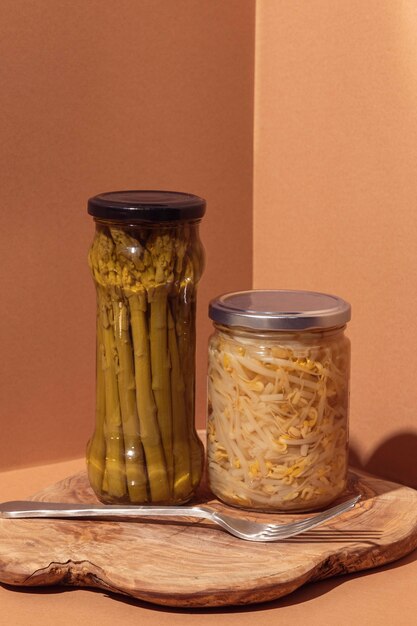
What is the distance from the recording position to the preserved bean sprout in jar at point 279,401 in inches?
34.3

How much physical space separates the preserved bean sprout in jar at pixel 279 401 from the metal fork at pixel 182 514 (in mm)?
33

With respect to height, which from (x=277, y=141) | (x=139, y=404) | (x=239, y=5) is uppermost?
(x=239, y=5)

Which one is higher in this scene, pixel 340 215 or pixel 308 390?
pixel 340 215

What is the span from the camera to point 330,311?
882 millimetres

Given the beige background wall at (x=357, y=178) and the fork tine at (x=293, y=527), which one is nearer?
the fork tine at (x=293, y=527)

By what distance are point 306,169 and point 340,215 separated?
0.27ft

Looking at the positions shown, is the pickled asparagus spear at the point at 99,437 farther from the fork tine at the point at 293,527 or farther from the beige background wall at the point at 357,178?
the beige background wall at the point at 357,178

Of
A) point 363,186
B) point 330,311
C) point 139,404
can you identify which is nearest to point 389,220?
point 363,186

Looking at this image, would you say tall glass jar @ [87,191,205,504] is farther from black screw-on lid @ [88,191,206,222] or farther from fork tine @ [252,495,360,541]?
fork tine @ [252,495,360,541]

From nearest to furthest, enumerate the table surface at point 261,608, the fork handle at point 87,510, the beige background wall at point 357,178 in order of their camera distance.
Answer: the table surface at point 261,608, the fork handle at point 87,510, the beige background wall at point 357,178

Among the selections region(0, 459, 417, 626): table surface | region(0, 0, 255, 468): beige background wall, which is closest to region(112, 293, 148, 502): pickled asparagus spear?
region(0, 459, 417, 626): table surface

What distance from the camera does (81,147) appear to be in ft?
3.60

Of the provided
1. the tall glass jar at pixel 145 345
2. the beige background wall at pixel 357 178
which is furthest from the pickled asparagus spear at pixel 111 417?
the beige background wall at pixel 357 178

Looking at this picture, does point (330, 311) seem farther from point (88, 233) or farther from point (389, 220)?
point (88, 233)
